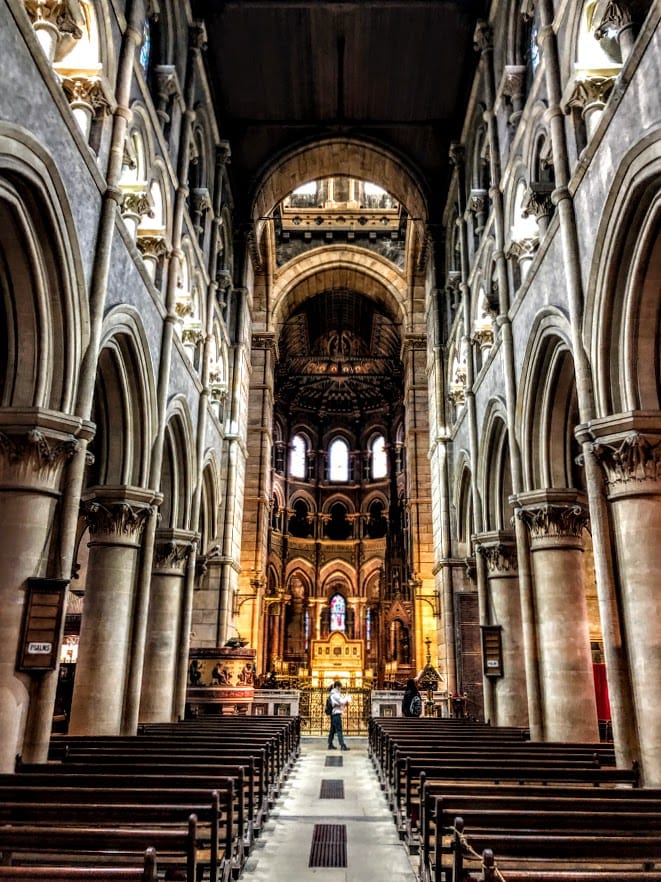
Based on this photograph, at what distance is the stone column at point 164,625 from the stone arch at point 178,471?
1.55 ft

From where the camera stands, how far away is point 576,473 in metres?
12.7

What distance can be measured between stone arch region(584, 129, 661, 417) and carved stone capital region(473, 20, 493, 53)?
10.2 meters

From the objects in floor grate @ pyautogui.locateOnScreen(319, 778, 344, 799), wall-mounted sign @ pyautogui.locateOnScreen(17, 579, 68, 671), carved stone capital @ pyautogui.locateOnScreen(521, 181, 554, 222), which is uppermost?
carved stone capital @ pyautogui.locateOnScreen(521, 181, 554, 222)

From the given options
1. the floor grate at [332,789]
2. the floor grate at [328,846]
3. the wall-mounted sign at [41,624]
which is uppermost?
the wall-mounted sign at [41,624]

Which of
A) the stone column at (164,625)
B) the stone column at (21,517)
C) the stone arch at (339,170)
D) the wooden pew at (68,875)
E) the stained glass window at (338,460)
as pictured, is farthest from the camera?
the stained glass window at (338,460)

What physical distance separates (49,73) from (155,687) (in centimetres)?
1145

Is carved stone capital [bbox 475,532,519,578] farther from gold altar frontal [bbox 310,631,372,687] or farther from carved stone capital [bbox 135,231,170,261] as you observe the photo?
gold altar frontal [bbox 310,631,372,687]

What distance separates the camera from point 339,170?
2383 centimetres

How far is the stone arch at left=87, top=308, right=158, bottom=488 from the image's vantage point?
11688 mm

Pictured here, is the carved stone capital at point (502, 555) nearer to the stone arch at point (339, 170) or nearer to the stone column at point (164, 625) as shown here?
the stone column at point (164, 625)

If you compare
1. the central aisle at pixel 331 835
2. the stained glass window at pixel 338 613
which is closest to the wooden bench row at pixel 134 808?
the central aisle at pixel 331 835

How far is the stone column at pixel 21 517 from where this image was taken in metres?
7.72

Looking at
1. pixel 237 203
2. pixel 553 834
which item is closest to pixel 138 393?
pixel 553 834

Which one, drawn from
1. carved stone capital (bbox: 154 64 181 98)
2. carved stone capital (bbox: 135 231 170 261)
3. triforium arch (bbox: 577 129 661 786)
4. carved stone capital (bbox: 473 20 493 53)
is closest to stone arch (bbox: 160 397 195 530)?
carved stone capital (bbox: 135 231 170 261)
